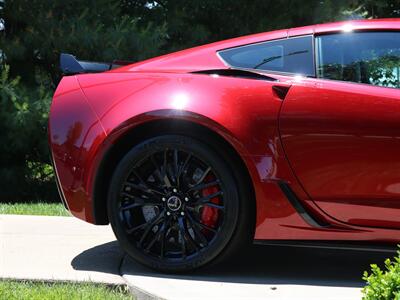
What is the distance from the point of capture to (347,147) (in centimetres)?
317

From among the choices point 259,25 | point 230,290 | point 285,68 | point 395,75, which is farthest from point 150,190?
point 259,25

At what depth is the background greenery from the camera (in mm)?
8531

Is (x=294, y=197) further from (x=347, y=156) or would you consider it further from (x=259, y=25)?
(x=259, y=25)

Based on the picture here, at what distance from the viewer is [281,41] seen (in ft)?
11.5

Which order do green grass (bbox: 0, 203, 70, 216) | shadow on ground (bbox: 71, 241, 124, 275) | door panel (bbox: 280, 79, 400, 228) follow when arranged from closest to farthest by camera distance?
door panel (bbox: 280, 79, 400, 228)
shadow on ground (bbox: 71, 241, 124, 275)
green grass (bbox: 0, 203, 70, 216)

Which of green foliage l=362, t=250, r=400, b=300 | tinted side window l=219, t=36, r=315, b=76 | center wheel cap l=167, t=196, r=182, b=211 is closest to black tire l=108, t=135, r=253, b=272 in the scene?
center wheel cap l=167, t=196, r=182, b=211

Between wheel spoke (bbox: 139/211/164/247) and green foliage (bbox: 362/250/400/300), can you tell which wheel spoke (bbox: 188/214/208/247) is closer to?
wheel spoke (bbox: 139/211/164/247)

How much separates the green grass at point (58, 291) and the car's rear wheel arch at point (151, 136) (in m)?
0.45

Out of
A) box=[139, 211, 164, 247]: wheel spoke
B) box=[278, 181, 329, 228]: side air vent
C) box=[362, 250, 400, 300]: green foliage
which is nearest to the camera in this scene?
box=[362, 250, 400, 300]: green foliage

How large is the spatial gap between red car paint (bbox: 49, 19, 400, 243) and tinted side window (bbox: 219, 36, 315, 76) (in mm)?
65

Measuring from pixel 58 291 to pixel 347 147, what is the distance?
1720 millimetres

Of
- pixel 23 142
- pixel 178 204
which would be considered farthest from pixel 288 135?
pixel 23 142

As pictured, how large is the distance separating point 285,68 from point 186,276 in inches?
51.8

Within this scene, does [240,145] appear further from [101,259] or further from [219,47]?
[101,259]
